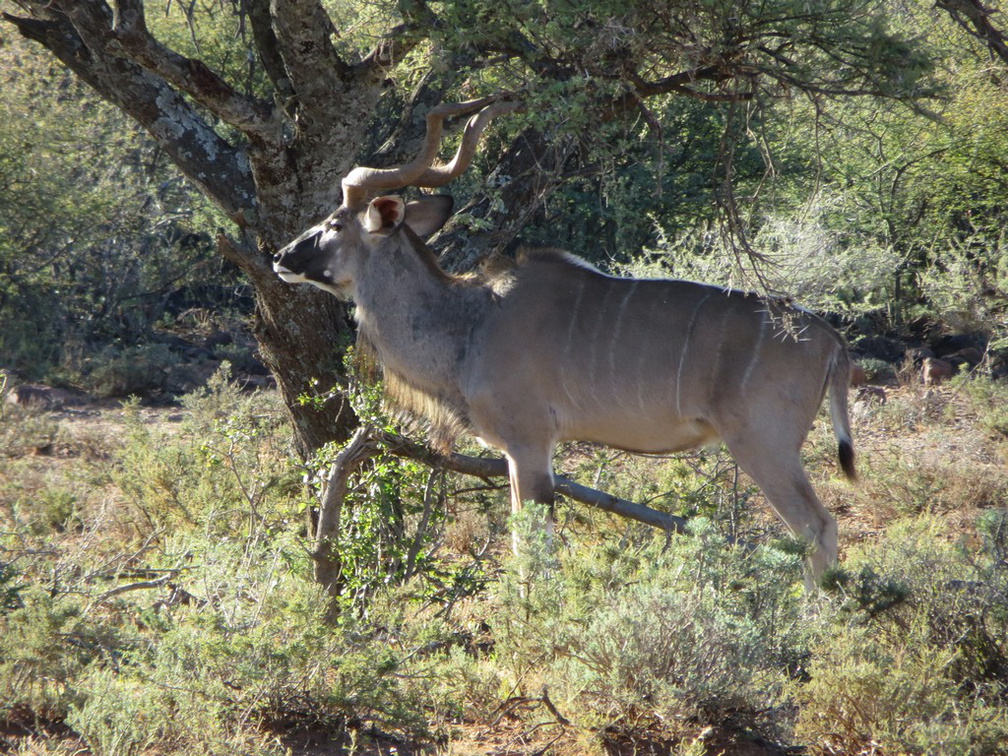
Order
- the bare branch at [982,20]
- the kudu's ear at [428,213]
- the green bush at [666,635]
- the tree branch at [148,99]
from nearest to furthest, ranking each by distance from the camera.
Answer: the green bush at [666,635], the bare branch at [982,20], the tree branch at [148,99], the kudu's ear at [428,213]

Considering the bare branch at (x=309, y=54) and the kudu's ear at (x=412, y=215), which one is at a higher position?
the bare branch at (x=309, y=54)

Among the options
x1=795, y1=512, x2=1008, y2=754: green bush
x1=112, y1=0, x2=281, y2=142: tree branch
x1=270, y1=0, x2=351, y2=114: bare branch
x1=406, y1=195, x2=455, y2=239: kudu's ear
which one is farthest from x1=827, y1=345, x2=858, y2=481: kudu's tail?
x1=112, y1=0, x2=281, y2=142: tree branch

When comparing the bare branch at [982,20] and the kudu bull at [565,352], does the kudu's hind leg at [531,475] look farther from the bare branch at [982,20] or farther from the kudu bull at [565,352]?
the bare branch at [982,20]

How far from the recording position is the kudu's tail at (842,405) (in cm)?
434

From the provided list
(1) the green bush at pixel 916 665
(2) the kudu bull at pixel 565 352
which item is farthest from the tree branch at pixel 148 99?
(1) the green bush at pixel 916 665

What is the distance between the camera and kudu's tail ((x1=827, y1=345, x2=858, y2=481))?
14.2 feet

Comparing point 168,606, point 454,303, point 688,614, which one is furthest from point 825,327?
point 168,606

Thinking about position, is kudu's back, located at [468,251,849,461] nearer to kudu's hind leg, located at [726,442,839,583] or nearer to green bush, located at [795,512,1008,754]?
kudu's hind leg, located at [726,442,839,583]

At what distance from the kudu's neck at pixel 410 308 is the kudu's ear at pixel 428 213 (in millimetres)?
137

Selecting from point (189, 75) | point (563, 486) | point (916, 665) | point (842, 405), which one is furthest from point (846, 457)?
point (189, 75)

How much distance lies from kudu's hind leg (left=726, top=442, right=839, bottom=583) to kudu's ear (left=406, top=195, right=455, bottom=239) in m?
1.62

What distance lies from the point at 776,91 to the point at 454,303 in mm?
1560

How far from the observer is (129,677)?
123 inches

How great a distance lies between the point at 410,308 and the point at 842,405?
1.80 m
